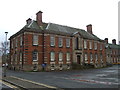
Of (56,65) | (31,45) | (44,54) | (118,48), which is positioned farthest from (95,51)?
(118,48)

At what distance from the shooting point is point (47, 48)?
32188 millimetres

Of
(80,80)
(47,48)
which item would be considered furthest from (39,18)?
(80,80)

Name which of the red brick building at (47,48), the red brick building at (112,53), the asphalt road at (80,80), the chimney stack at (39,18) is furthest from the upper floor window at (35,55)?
the red brick building at (112,53)

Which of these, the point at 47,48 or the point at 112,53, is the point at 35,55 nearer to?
the point at 47,48

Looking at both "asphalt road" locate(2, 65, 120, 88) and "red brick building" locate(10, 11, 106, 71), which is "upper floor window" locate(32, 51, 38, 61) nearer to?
"red brick building" locate(10, 11, 106, 71)

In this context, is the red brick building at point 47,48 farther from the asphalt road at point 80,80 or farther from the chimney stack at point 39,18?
the asphalt road at point 80,80

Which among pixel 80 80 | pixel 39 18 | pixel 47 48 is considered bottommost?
pixel 80 80

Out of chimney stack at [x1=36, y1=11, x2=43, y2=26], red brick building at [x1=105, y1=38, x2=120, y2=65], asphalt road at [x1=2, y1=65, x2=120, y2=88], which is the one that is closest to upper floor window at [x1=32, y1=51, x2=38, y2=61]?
chimney stack at [x1=36, y1=11, x2=43, y2=26]

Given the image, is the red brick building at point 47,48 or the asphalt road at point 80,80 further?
the red brick building at point 47,48

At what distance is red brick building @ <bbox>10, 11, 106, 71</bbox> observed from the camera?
30134mm

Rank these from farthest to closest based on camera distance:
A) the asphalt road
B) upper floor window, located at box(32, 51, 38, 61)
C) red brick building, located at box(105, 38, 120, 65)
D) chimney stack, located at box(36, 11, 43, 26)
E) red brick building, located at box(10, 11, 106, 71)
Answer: red brick building, located at box(105, 38, 120, 65), chimney stack, located at box(36, 11, 43, 26), upper floor window, located at box(32, 51, 38, 61), red brick building, located at box(10, 11, 106, 71), the asphalt road

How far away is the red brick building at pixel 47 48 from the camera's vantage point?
98.9ft

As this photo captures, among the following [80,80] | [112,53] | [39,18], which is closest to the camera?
→ [80,80]

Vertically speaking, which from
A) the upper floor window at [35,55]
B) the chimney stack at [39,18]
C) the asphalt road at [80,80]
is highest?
the chimney stack at [39,18]
